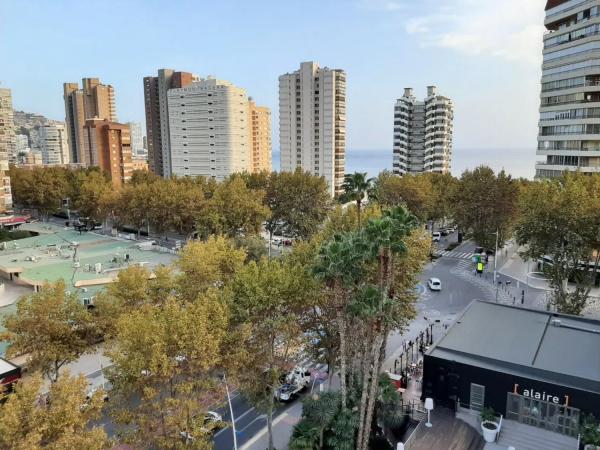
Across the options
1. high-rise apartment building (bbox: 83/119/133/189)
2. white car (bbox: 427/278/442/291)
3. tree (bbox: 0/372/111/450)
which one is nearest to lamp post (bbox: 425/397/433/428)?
tree (bbox: 0/372/111/450)

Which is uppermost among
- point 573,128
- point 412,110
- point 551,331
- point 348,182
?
point 412,110

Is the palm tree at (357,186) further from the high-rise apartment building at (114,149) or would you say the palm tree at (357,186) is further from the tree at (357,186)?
the high-rise apartment building at (114,149)

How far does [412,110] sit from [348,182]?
9832 cm

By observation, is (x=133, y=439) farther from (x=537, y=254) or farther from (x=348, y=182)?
(x=537, y=254)

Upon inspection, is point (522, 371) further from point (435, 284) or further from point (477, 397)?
point (435, 284)

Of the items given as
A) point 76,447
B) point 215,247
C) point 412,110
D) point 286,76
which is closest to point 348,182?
point 215,247

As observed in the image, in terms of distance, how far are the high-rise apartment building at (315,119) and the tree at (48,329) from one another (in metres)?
84.8

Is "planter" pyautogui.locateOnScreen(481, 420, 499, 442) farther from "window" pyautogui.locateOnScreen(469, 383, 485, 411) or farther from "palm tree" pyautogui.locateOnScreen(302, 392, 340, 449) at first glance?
"palm tree" pyautogui.locateOnScreen(302, 392, 340, 449)

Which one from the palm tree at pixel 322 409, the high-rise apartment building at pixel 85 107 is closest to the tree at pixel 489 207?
the palm tree at pixel 322 409

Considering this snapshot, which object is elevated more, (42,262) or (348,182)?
(348,182)

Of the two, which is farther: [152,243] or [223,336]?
[152,243]

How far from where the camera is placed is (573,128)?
56438 millimetres

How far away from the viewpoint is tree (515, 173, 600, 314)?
1330 inches

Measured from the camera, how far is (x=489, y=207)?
5316 cm
